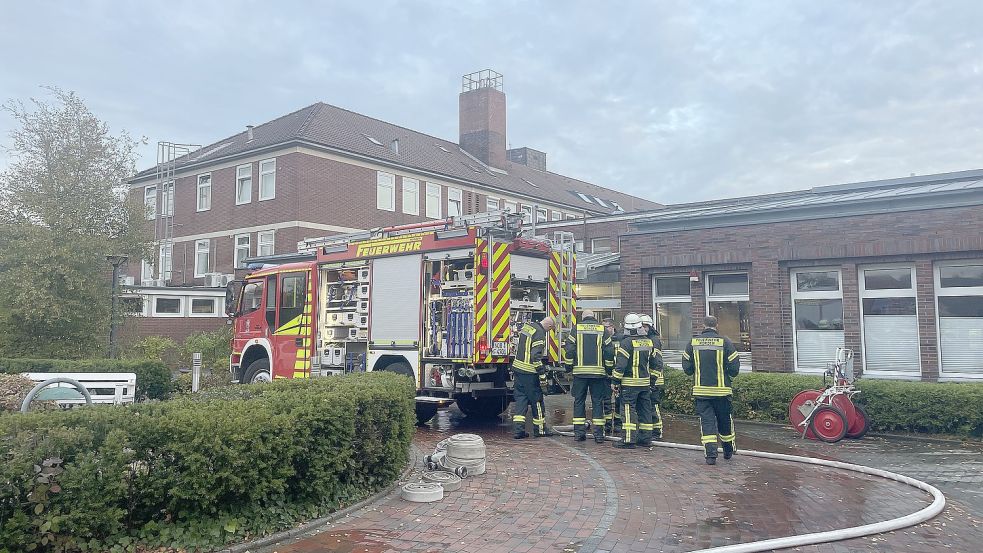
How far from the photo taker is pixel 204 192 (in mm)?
31500

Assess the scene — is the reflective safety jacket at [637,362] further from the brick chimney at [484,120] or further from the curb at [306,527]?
the brick chimney at [484,120]

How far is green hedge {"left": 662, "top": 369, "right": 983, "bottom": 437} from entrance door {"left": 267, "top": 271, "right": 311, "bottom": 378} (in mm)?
7765

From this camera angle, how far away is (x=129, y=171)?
17141 mm

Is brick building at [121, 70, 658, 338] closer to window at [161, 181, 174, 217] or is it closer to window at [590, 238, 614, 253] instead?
window at [161, 181, 174, 217]

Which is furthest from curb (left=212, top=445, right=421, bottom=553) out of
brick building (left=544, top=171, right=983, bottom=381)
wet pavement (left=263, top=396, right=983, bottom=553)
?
brick building (left=544, top=171, right=983, bottom=381)

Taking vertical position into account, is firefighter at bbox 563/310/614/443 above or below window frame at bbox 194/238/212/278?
below

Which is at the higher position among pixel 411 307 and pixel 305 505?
pixel 411 307

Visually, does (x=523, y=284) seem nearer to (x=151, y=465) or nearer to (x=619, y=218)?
(x=151, y=465)

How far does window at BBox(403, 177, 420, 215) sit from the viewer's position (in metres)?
31.7

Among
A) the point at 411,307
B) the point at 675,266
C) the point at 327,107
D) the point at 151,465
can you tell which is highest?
the point at 327,107

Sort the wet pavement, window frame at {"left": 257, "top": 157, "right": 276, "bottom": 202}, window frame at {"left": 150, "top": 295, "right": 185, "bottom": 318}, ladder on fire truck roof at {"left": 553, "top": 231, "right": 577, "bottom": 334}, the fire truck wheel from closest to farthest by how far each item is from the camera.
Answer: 1. the wet pavement
2. the fire truck wheel
3. ladder on fire truck roof at {"left": 553, "top": 231, "right": 577, "bottom": 334}
4. window frame at {"left": 150, "top": 295, "right": 185, "bottom": 318}
5. window frame at {"left": 257, "top": 157, "right": 276, "bottom": 202}

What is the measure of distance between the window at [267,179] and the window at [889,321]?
22.3 meters

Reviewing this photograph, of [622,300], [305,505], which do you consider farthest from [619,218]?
[305,505]

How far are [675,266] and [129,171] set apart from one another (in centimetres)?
1307
